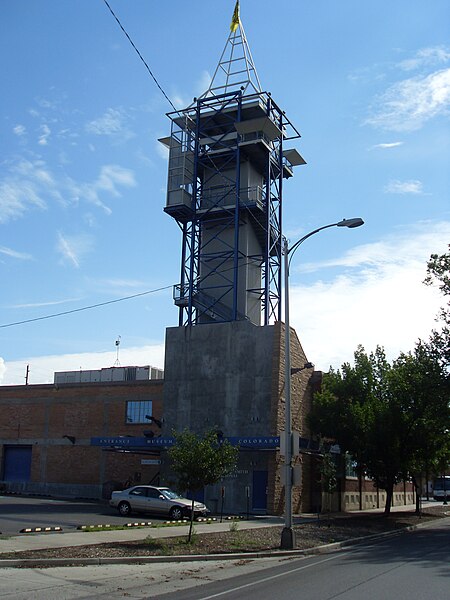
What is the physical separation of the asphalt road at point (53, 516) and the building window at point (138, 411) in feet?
27.9

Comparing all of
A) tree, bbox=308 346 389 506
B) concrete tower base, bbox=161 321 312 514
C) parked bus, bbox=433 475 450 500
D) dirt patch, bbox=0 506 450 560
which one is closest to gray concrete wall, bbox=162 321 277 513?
concrete tower base, bbox=161 321 312 514

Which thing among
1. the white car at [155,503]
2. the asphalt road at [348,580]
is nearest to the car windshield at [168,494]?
the white car at [155,503]

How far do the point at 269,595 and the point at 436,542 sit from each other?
46.7ft

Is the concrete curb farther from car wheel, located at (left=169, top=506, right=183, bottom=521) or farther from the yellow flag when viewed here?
the yellow flag

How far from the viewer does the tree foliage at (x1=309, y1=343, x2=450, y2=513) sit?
1398 inches

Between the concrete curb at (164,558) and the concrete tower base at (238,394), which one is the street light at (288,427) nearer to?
the concrete curb at (164,558)

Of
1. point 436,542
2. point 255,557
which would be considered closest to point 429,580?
point 255,557

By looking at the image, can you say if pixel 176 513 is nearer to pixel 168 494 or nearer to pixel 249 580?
pixel 168 494

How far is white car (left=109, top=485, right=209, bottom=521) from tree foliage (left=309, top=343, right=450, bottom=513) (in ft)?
37.3

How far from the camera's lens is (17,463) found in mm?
45969

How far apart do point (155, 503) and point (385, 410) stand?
47.0 feet

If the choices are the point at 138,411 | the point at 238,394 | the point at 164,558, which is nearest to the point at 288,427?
the point at 164,558

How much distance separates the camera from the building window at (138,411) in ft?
139

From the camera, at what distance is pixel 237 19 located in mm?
A: 44562
